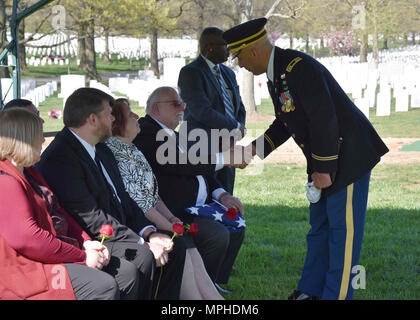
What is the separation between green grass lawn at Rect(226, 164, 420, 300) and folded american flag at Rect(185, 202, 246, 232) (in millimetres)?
535

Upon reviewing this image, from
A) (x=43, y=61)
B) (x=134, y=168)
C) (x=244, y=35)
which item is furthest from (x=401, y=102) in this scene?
(x=43, y=61)

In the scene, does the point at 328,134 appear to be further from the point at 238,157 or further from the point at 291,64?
the point at 238,157

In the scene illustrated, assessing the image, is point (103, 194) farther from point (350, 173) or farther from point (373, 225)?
point (373, 225)

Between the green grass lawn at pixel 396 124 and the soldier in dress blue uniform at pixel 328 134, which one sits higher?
the soldier in dress blue uniform at pixel 328 134

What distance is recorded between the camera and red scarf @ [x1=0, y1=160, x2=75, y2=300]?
3061 millimetres

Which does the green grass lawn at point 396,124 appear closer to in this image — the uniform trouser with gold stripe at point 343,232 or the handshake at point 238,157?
the handshake at point 238,157

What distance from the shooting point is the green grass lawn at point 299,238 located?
16.6ft

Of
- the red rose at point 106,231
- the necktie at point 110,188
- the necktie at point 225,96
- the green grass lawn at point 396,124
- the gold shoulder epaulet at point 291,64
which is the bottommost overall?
the green grass lawn at point 396,124

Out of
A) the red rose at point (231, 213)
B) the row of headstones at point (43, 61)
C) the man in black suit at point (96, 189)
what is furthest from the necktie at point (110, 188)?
→ the row of headstones at point (43, 61)

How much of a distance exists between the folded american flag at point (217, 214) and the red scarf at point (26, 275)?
1529 mm

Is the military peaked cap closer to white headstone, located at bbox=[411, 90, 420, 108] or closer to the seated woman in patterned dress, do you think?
the seated woman in patterned dress

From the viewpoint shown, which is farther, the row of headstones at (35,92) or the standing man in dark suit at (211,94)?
the row of headstones at (35,92)

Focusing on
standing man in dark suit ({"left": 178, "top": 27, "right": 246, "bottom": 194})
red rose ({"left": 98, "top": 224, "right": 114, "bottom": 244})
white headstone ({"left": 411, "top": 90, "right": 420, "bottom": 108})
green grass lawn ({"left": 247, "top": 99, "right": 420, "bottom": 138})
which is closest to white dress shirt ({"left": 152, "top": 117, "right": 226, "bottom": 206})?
standing man in dark suit ({"left": 178, "top": 27, "right": 246, "bottom": 194})
